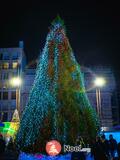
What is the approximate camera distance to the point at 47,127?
663 inches

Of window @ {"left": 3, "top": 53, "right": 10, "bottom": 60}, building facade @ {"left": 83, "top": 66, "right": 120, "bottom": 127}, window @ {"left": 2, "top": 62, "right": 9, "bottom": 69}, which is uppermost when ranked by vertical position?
window @ {"left": 3, "top": 53, "right": 10, "bottom": 60}

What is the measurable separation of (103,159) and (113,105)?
44.1 metres

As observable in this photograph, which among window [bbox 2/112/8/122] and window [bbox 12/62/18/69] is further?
window [bbox 12/62/18/69]

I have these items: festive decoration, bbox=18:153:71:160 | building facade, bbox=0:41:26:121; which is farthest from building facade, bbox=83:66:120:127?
festive decoration, bbox=18:153:71:160

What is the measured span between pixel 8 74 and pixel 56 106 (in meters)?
42.4

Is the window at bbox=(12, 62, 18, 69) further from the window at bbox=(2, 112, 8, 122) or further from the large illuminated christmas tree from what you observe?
the large illuminated christmas tree

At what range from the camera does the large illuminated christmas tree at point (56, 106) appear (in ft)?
55.1

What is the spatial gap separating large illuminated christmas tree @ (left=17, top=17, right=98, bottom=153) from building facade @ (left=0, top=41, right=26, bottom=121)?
35.0m

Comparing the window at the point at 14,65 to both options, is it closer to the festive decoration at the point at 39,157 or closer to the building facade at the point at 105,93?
the building facade at the point at 105,93

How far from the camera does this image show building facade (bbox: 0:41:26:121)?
54.8 m

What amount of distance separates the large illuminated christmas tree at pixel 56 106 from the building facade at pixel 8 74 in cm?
3501

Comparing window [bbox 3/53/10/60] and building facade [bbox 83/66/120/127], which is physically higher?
window [bbox 3/53/10/60]

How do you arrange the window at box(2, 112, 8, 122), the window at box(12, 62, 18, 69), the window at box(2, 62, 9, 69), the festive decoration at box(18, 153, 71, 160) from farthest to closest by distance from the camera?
the window at box(12, 62, 18, 69)
the window at box(2, 62, 9, 69)
the window at box(2, 112, 8, 122)
the festive decoration at box(18, 153, 71, 160)

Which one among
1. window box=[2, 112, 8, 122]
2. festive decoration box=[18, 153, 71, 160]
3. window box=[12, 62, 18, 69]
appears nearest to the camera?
festive decoration box=[18, 153, 71, 160]
